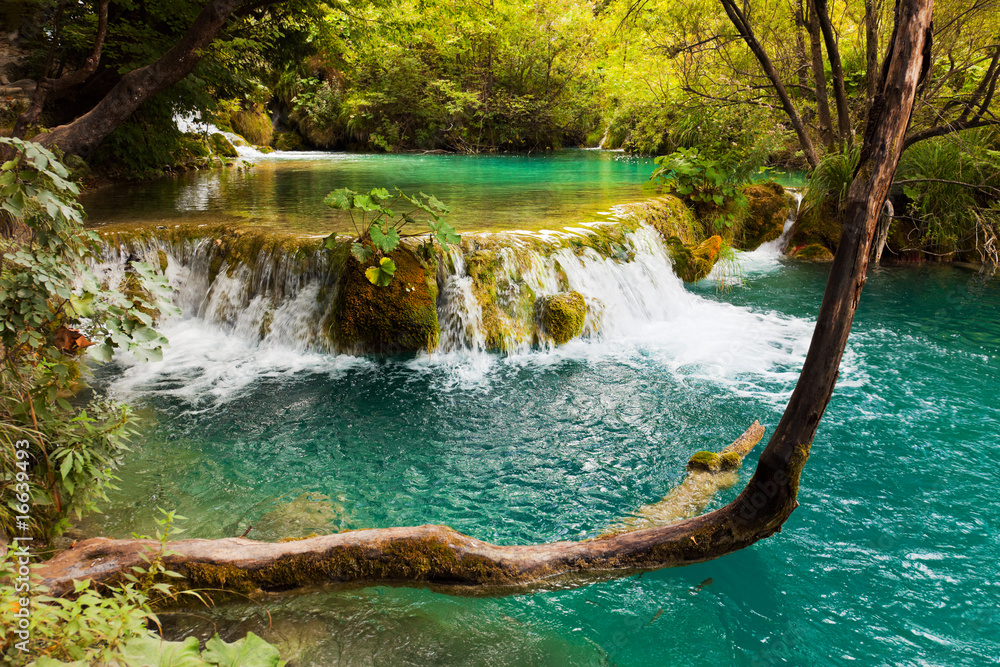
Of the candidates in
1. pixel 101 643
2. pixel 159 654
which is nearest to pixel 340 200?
pixel 101 643

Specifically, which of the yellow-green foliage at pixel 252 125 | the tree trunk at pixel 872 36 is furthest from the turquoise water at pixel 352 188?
the yellow-green foliage at pixel 252 125

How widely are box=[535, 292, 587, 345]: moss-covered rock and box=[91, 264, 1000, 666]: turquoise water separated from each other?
214 millimetres

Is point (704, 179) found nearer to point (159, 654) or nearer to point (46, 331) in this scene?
point (46, 331)

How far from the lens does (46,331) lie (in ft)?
9.77

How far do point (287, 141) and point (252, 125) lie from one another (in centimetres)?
384

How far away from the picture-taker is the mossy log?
8.81 ft

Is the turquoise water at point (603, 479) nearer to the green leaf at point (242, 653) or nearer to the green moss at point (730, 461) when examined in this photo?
the green moss at point (730, 461)

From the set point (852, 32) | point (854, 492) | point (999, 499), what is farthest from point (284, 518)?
point (852, 32)

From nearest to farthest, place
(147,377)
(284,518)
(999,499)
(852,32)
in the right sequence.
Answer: (284,518) → (999,499) → (147,377) → (852,32)

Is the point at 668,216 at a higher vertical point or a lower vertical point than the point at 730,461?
higher

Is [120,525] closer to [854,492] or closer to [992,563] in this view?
[854,492]

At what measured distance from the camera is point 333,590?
2.80 metres

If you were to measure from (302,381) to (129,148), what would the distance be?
28.9 feet

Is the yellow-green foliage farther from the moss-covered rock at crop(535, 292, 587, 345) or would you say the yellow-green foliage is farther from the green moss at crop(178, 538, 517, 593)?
the green moss at crop(178, 538, 517, 593)
